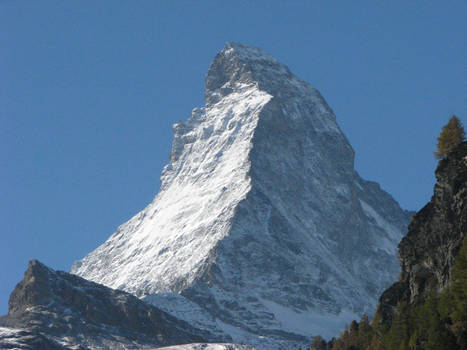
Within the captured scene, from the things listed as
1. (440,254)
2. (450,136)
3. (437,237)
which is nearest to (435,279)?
(440,254)

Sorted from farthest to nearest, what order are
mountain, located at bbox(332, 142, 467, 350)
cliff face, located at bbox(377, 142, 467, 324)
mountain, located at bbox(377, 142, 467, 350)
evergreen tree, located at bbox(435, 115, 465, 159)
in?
1. evergreen tree, located at bbox(435, 115, 465, 159)
2. cliff face, located at bbox(377, 142, 467, 324)
3. mountain, located at bbox(377, 142, 467, 350)
4. mountain, located at bbox(332, 142, 467, 350)

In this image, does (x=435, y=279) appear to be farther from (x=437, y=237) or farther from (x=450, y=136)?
(x=450, y=136)

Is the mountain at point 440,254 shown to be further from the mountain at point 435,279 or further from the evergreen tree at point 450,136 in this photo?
the evergreen tree at point 450,136

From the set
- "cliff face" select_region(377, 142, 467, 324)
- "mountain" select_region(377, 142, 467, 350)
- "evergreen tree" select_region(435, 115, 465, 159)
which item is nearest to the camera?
"mountain" select_region(377, 142, 467, 350)

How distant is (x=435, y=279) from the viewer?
376 feet

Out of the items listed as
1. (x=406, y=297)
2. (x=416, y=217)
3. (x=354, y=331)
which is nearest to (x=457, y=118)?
(x=416, y=217)

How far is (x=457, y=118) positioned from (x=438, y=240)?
1868cm

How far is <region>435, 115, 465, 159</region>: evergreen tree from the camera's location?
12656cm

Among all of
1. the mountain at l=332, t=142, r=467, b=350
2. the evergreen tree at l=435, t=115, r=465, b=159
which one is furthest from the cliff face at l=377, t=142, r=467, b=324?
the evergreen tree at l=435, t=115, r=465, b=159

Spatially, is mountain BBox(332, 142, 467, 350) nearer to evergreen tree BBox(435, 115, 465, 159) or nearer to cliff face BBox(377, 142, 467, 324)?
cliff face BBox(377, 142, 467, 324)

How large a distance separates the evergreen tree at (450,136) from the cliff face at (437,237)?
775 centimetres

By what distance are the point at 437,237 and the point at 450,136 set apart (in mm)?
15277

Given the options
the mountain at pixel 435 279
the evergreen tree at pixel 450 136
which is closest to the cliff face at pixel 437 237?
the mountain at pixel 435 279

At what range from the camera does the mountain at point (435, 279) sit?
98.1 metres
